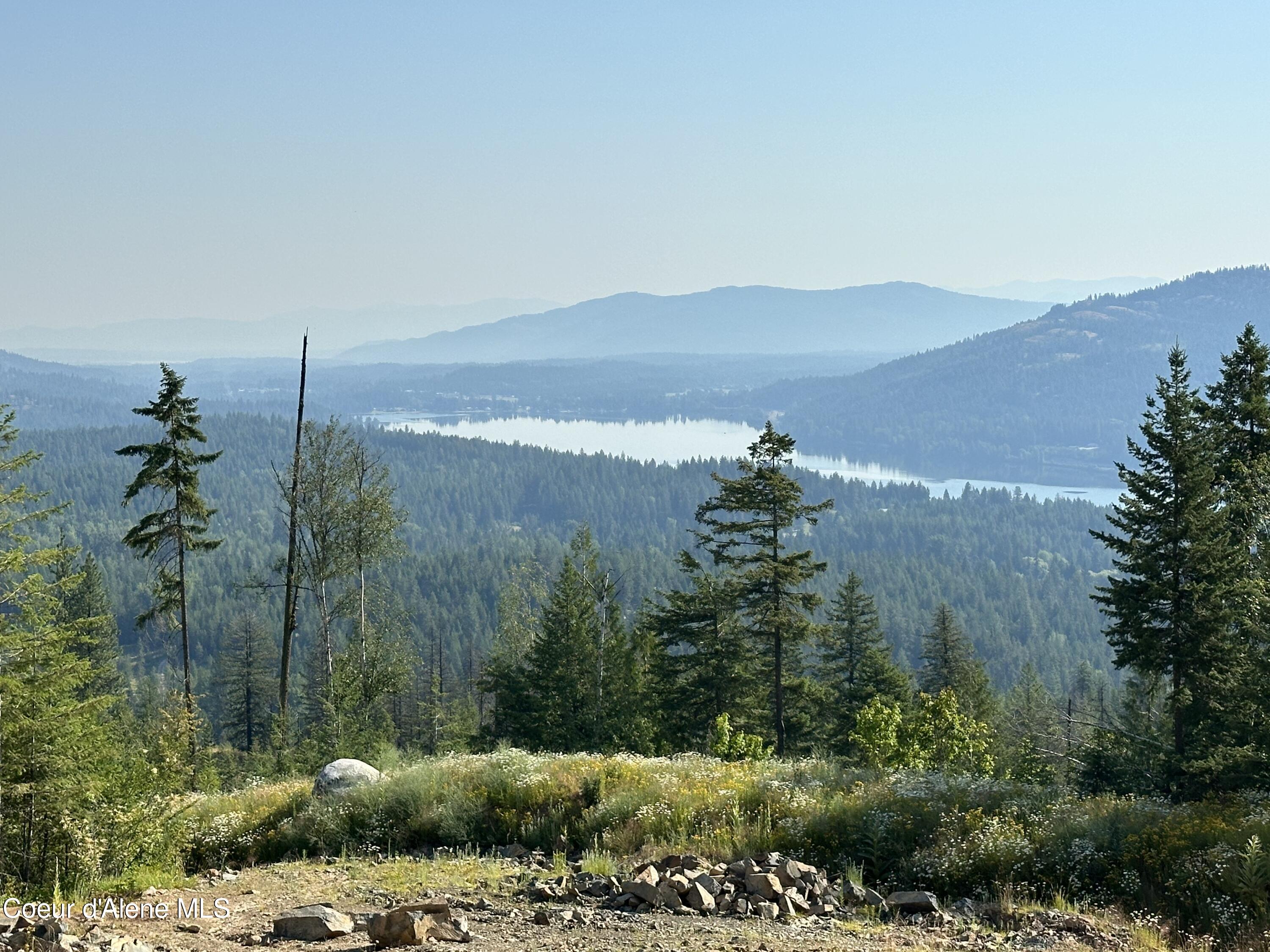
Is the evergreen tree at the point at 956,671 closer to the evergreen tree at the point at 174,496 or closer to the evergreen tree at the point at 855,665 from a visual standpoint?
the evergreen tree at the point at 855,665

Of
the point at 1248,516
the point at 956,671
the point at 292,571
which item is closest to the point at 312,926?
the point at 292,571

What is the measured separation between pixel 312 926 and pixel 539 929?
1.88m

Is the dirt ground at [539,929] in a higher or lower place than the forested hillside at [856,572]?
higher

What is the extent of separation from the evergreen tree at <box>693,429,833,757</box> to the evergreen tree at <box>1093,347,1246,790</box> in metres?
7.37

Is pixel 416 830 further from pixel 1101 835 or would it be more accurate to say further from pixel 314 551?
pixel 314 551

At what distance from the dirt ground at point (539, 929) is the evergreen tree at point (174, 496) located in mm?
14757

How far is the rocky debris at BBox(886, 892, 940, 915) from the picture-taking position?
8.68 metres

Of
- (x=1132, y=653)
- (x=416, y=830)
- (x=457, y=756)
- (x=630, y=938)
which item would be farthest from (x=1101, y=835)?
(x=1132, y=653)

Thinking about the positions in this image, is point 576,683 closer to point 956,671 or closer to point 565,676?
point 565,676

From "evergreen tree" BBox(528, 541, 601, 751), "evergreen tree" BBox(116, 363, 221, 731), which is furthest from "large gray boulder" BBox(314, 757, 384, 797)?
"evergreen tree" BBox(528, 541, 601, 751)

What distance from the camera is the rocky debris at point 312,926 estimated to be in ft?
25.3

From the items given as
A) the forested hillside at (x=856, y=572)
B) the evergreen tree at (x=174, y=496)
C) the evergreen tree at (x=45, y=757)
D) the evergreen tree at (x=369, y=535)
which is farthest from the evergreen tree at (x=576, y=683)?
the forested hillside at (x=856, y=572)

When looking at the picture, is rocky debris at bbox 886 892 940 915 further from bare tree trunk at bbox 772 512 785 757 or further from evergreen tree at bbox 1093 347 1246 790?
bare tree trunk at bbox 772 512 785 757

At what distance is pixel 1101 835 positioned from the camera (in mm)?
9820
